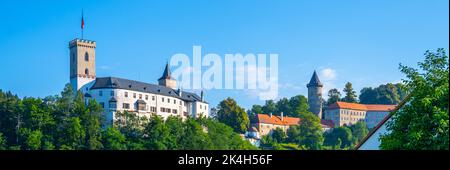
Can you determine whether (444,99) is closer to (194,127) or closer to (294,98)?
(194,127)

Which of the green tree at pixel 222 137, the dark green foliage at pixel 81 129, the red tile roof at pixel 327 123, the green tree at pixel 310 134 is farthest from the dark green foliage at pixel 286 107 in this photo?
the dark green foliage at pixel 81 129

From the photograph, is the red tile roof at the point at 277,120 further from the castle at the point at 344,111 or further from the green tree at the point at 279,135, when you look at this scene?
the castle at the point at 344,111

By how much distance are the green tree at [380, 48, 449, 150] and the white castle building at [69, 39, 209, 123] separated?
60.0m

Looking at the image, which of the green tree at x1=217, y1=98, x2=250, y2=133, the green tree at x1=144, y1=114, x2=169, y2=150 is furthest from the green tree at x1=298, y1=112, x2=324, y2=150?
the green tree at x1=144, y1=114, x2=169, y2=150

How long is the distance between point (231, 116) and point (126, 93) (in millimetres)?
16086

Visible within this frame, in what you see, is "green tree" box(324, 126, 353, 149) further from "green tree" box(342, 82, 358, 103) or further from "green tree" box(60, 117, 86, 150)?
"green tree" box(60, 117, 86, 150)

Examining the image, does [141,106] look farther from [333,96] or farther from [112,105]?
[333,96]

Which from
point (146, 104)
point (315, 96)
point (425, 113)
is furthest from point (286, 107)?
point (425, 113)

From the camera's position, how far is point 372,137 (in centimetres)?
1534

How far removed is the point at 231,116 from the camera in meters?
86.1

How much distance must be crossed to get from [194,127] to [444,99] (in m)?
60.1

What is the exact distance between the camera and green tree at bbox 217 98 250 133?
85.6 meters

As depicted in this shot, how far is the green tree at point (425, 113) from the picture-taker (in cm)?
Result: 1091
